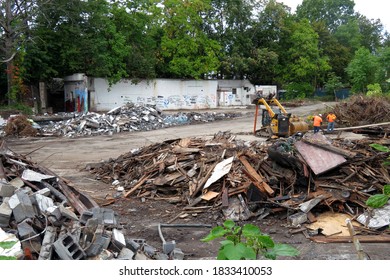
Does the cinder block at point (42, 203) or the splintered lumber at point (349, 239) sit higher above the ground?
the cinder block at point (42, 203)

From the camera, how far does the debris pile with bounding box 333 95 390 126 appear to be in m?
21.0

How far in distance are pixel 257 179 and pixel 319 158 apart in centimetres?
144

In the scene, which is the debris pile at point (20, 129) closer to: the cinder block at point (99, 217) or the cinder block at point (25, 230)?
the cinder block at point (99, 217)

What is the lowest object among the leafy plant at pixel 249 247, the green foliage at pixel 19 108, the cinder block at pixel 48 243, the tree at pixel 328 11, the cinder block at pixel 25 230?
the green foliage at pixel 19 108

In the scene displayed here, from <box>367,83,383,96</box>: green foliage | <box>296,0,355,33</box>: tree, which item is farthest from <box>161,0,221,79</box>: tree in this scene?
<box>296,0,355,33</box>: tree

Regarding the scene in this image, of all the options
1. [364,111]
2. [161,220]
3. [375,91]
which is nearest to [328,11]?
[375,91]

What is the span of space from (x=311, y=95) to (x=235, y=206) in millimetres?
44186

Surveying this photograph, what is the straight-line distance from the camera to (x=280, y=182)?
8594 mm

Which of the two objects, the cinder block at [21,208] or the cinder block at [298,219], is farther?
the cinder block at [298,219]

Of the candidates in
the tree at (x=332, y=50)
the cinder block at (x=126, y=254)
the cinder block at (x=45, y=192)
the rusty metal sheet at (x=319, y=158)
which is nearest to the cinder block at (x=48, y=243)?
the cinder block at (x=126, y=254)

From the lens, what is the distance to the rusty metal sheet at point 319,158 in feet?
27.0

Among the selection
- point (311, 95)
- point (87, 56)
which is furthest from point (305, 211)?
point (311, 95)

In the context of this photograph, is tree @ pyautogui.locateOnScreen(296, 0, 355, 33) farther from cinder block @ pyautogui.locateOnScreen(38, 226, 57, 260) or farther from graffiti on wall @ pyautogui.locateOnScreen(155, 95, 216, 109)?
cinder block @ pyautogui.locateOnScreen(38, 226, 57, 260)

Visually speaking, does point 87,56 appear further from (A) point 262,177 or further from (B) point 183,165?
(A) point 262,177
